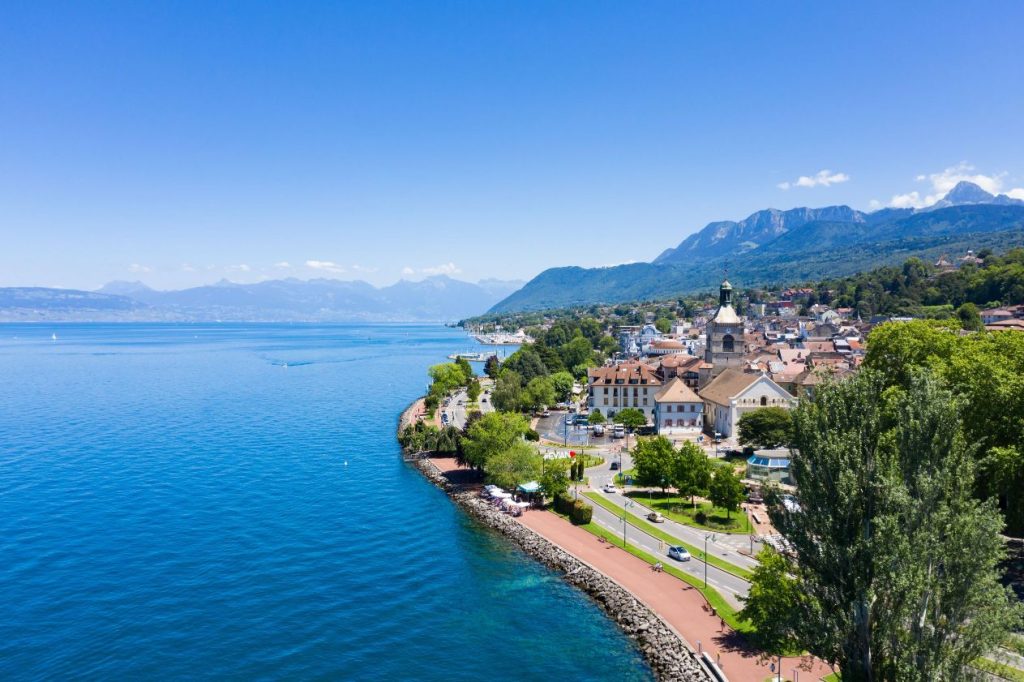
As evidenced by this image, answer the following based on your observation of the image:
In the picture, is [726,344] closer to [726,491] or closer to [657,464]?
[657,464]

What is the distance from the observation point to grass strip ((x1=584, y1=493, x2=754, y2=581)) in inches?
1495

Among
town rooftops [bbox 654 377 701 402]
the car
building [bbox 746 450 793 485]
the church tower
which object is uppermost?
the church tower

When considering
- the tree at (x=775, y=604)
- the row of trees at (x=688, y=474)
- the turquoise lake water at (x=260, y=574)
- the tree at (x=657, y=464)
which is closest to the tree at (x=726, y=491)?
the row of trees at (x=688, y=474)

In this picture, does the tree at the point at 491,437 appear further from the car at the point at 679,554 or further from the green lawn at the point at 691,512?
the car at the point at 679,554

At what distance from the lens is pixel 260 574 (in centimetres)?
4097

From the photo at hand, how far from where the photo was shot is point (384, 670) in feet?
101

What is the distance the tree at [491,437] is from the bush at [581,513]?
38.2 feet

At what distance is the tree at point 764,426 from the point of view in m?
60.9

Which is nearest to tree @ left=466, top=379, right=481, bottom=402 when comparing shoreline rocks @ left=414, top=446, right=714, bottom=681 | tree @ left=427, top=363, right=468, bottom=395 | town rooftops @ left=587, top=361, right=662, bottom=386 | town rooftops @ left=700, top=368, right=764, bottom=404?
tree @ left=427, top=363, right=468, bottom=395

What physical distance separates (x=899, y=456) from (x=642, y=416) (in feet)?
193

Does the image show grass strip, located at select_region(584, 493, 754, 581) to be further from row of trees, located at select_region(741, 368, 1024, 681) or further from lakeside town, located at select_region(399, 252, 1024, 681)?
row of trees, located at select_region(741, 368, 1024, 681)

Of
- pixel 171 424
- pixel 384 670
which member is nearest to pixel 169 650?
pixel 384 670

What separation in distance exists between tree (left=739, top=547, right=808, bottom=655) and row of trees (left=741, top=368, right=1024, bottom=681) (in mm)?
203

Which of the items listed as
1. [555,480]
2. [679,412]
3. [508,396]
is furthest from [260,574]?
[679,412]
